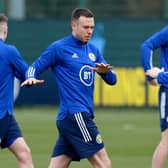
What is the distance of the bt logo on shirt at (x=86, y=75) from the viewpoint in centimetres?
1016

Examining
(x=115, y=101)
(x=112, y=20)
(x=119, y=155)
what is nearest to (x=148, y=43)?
(x=119, y=155)

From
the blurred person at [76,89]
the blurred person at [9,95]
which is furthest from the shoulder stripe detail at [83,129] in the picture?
the blurred person at [9,95]

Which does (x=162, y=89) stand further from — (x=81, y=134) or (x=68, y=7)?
(x=68, y=7)

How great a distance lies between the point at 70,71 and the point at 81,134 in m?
0.69

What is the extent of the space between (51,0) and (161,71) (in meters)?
19.8

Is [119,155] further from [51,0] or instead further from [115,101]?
[51,0]

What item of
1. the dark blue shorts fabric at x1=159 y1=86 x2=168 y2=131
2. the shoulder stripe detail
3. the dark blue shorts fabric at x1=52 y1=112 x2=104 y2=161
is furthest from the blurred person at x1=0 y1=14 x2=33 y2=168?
the dark blue shorts fabric at x1=159 y1=86 x2=168 y2=131

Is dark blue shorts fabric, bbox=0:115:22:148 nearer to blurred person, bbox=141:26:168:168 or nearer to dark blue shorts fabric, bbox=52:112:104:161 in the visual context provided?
dark blue shorts fabric, bbox=52:112:104:161

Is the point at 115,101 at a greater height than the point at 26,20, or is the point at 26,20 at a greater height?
the point at 26,20

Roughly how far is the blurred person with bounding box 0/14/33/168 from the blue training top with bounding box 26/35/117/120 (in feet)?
0.77

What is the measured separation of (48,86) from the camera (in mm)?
26281

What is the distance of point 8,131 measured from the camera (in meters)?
10.4

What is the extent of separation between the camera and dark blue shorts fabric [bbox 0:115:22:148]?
10.3 meters

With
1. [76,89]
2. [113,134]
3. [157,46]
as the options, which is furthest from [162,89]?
[113,134]
